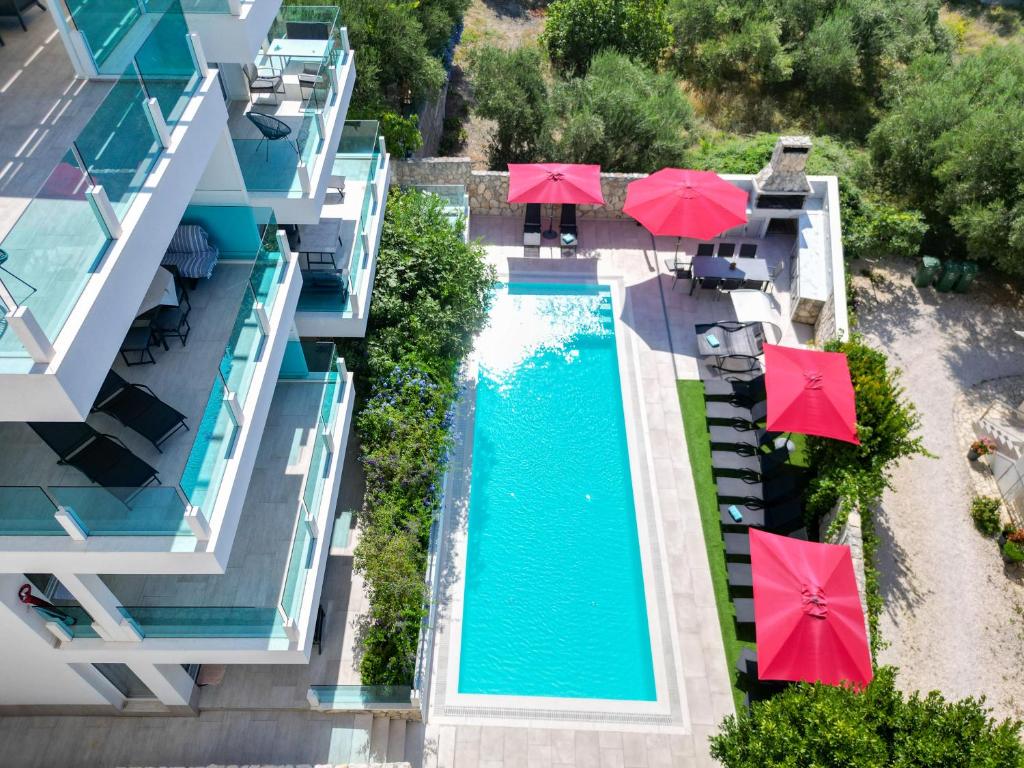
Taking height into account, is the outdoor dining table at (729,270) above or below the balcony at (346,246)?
above

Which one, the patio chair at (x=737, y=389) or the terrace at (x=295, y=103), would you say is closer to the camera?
the terrace at (x=295, y=103)

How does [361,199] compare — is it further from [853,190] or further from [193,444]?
[853,190]

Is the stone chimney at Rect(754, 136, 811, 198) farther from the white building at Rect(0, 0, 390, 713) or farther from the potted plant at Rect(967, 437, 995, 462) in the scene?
the white building at Rect(0, 0, 390, 713)

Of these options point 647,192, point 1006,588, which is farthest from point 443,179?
point 1006,588

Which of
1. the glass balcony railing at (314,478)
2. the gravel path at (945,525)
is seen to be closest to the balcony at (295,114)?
the glass balcony railing at (314,478)

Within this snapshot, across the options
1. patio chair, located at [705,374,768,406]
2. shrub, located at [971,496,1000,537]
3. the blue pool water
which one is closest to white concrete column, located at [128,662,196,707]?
the blue pool water

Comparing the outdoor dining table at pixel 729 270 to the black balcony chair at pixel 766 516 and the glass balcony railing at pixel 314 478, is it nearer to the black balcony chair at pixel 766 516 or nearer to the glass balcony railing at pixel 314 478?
the black balcony chair at pixel 766 516


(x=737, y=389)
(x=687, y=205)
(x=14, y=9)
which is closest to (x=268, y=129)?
(x=14, y=9)
